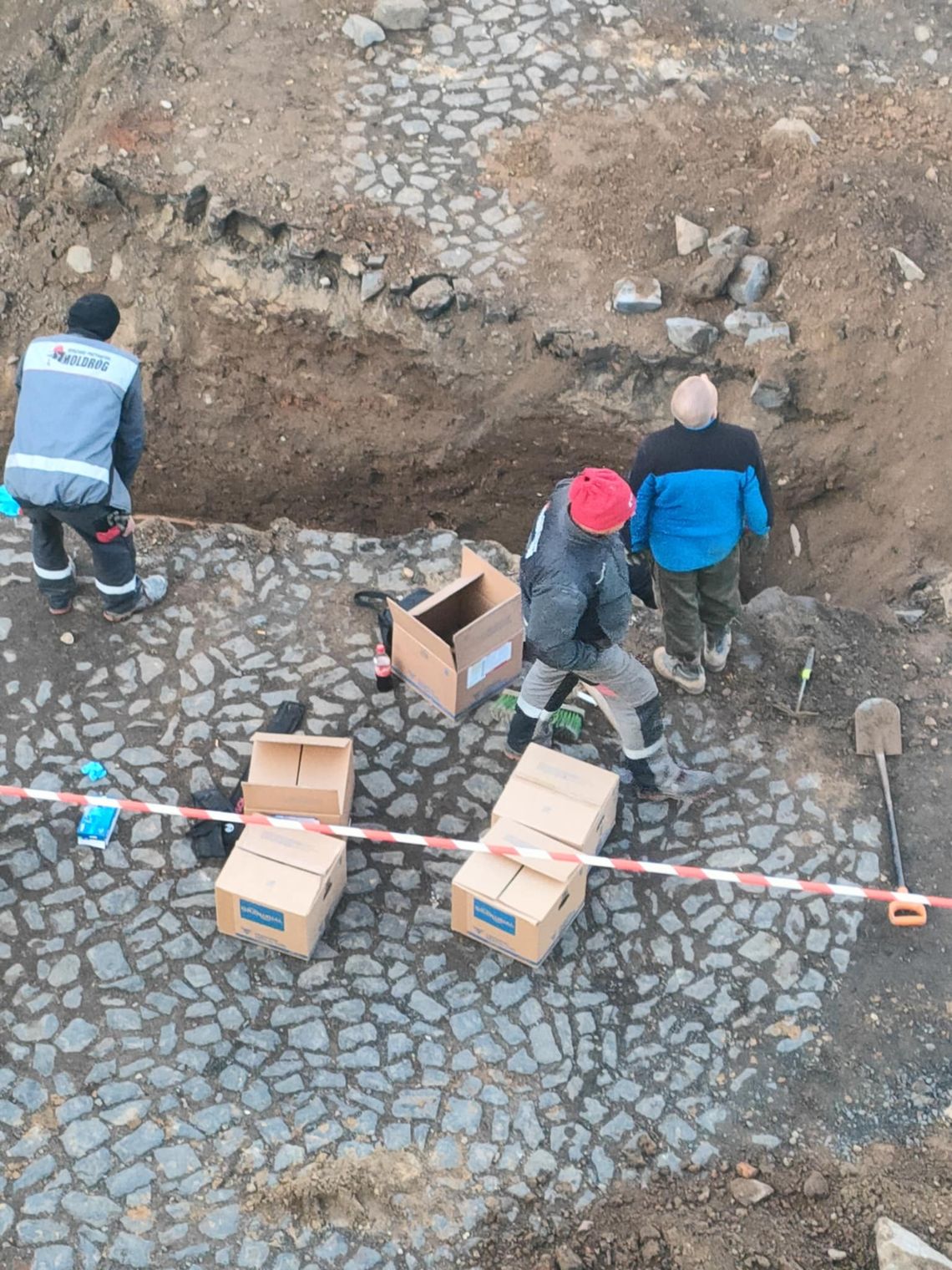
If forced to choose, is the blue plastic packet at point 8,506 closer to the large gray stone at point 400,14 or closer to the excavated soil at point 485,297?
the excavated soil at point 485,297

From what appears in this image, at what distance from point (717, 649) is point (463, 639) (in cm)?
186

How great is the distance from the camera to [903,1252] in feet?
17.2

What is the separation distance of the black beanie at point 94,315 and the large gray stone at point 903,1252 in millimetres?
6400

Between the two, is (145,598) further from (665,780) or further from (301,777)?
(665,780)

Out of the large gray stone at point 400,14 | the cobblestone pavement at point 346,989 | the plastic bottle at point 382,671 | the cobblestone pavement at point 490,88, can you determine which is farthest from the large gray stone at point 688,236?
the plastic bottle at point 382,671

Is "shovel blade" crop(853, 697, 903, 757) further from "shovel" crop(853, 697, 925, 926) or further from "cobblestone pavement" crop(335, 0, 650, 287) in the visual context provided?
"cobblestone pavement" crop(335, 0, 650, 287)

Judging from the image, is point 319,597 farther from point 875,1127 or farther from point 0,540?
point 875,1127

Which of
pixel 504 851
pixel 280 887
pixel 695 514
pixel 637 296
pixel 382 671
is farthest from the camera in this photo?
pixel 637 296

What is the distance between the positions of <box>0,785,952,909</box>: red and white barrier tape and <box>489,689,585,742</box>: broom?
0.90 metres

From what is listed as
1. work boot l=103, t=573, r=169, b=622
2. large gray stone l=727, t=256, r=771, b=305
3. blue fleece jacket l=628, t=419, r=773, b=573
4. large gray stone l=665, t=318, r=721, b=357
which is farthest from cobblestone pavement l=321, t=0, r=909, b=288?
work boot l=103, t=573, r=169, b=622

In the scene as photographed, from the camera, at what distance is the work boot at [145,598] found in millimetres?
7758

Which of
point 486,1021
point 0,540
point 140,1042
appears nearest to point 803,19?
point 0,540

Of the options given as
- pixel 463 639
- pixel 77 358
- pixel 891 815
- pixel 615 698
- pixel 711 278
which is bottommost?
pixel 891 815

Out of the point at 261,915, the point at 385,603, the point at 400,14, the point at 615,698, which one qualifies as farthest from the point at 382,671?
the point at 400,14
